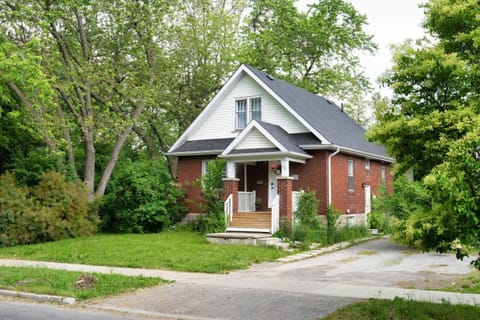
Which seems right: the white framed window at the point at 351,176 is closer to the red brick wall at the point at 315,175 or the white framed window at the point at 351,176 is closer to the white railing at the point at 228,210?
the red brick wall at the point at 315,175

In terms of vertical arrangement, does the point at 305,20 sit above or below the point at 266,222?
above

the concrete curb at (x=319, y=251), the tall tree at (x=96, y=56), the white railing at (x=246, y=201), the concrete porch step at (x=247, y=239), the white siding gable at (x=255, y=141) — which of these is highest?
the tall tree at (x=96, y=56)

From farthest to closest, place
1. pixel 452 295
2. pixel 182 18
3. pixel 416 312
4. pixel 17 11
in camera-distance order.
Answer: pixel 182 18 < pixel 17 11 < pixel 452 295 < pixel 416 312

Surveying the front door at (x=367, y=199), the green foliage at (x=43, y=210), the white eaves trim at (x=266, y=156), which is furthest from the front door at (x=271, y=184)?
the green foliage at (x=43, y=210)

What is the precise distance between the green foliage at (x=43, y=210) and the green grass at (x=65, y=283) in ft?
23.0

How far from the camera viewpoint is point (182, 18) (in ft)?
107

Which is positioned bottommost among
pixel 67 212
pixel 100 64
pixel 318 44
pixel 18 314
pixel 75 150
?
pixel 18 314

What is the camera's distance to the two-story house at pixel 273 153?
2114 cm

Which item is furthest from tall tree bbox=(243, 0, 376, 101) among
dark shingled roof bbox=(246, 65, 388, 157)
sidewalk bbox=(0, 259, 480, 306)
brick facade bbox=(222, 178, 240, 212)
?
sidewalk bbox=(0, 259, 480, 306)

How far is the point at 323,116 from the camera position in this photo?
85.5ft

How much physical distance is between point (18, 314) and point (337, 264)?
9412 millimetres

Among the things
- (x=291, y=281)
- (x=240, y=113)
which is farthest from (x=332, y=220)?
(x=291, y=281)

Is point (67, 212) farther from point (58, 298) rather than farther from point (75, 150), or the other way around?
point (58, 298)

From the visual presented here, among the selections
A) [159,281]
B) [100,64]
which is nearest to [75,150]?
[100,64]
